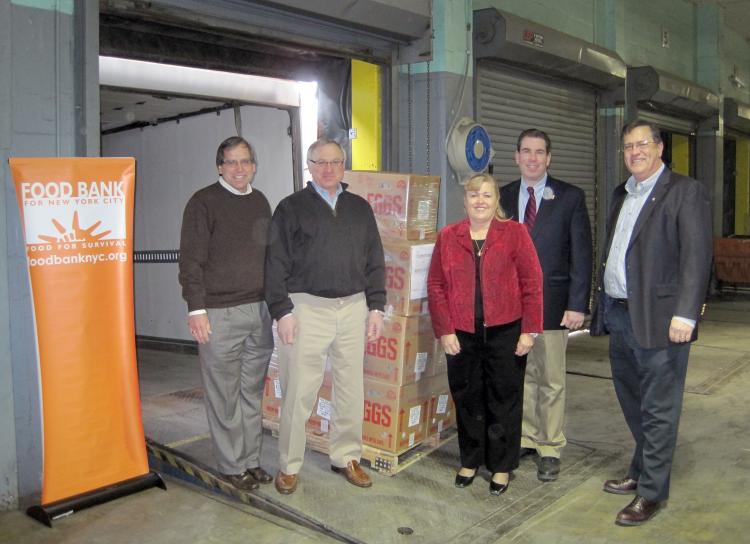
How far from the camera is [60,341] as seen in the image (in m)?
3.26

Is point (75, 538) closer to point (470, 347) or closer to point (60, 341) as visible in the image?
point (60, 341)

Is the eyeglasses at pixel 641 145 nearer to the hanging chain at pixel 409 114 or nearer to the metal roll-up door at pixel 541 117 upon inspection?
the hanging chain at pixel 409 114

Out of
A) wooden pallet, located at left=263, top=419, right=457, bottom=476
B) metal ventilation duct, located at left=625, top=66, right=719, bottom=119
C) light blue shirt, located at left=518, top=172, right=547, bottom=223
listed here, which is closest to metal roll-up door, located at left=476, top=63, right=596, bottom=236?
metal ventilation duct, located at left=625, top=66, right=719, bottom=119

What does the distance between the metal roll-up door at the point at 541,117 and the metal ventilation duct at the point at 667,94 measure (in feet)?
2.37

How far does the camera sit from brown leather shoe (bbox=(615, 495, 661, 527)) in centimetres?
319

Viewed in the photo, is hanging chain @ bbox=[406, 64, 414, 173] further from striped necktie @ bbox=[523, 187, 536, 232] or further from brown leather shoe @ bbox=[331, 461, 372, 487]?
brown leather shoe @ bbox=[331, 461, 372, 487]

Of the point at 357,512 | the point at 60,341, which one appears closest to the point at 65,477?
the point at 60,341

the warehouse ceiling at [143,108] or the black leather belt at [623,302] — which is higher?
the warehouse ceiling at [143,108]

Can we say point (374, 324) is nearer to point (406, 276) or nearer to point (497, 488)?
point (406, 276)

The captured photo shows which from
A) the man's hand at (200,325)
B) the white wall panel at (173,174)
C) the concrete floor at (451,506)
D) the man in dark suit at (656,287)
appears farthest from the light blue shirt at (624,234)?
the white wall panel at (173,174)

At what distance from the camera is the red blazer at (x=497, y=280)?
3.39m

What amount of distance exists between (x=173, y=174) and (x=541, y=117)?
12.8ft

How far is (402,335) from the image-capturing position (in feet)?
12.4

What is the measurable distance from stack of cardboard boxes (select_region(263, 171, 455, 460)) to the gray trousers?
53cm
